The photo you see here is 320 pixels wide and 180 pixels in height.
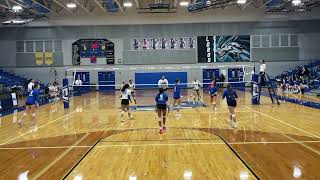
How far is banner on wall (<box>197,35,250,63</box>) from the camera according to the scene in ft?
152

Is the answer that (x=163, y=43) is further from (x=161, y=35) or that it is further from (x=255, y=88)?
(x=255, y=88)

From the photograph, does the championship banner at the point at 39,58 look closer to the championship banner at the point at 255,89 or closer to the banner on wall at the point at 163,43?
the banner on wall at the point at 163,43

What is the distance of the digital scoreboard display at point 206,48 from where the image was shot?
46.3 meters

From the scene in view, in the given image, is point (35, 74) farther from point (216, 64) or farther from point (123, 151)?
point (123, 151)

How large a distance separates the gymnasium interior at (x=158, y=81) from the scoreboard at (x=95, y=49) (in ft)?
0.40

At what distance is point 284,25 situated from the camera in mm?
46594

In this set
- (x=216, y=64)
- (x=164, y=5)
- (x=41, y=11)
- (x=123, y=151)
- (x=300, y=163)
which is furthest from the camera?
(x=216, y=64)

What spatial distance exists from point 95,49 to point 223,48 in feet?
51.1

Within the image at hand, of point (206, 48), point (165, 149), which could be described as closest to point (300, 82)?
point (206, 48)

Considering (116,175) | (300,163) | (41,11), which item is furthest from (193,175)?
(41,11)

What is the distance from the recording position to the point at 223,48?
4638 cm

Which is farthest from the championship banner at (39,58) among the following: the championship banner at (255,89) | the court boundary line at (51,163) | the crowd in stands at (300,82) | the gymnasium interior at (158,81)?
the court boundary line at (51,163)

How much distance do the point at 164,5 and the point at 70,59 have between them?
14.3m

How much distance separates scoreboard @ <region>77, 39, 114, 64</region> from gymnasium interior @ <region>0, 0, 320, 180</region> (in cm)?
12
